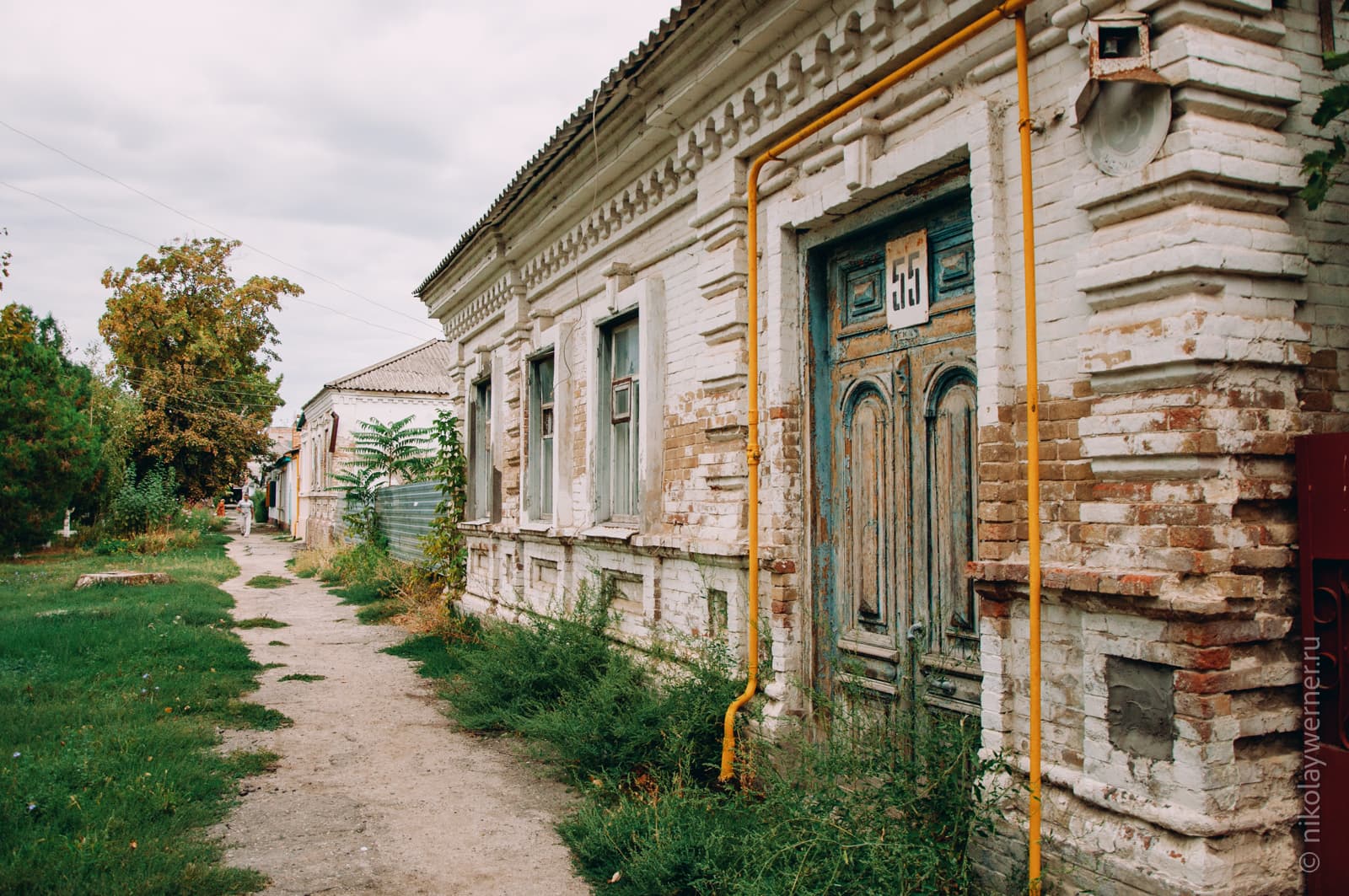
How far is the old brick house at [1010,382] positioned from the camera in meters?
2.93

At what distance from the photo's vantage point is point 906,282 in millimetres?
4562

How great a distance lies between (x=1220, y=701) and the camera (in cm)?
286

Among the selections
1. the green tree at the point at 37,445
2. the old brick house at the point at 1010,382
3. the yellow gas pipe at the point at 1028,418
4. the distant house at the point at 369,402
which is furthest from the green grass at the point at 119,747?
the distant house at the point at 369,402

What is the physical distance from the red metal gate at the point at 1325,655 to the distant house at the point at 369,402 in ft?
85.9

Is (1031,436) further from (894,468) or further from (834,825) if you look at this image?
(834,825)

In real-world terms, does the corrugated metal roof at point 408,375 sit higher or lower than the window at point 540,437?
higher

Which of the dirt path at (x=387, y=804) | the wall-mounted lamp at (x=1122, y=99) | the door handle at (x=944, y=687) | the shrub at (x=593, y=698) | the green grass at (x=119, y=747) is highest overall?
the wall-mounted lamp at (x=1122, y=99)

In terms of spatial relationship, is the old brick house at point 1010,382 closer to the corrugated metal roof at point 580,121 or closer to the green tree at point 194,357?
the corrugated metal roof at point 580,121

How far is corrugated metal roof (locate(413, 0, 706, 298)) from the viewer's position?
5703 mm

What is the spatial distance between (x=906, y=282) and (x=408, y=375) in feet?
92.0

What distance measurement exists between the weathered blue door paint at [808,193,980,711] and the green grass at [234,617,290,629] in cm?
1016

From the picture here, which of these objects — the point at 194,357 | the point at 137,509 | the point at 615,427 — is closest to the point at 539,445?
the point at 615,427

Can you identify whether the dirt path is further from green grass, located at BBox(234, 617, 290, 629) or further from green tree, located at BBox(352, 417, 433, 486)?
green tree, located at BBox(352, 417, 433, 486)

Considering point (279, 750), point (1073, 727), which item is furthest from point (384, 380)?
point (1073, 727)
